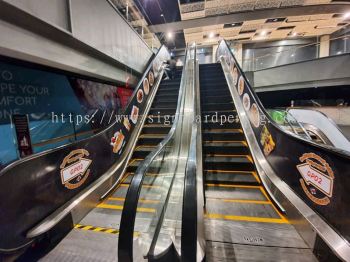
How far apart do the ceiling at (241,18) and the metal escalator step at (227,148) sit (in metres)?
5.47

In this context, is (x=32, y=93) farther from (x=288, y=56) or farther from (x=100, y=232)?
(x=288, y=56)

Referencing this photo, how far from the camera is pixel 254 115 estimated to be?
136 inches

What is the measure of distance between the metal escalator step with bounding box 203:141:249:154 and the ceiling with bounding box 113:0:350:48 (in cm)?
547

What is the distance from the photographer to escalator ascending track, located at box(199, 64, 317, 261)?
66.5 inches

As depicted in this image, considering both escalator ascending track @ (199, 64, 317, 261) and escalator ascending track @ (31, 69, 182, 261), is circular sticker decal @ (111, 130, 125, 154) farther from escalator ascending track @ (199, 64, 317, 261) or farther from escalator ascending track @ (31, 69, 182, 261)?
escalator ascending track @ (199, 64, 317, 261)

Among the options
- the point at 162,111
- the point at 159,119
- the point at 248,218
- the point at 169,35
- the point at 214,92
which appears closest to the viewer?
the point at 248,218

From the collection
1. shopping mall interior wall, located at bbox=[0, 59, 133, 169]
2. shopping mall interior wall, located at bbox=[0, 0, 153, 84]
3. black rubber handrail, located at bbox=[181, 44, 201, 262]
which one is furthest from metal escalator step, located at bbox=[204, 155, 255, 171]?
shopping mall interior wall, located at bbox=[0, 59, 133, 169]

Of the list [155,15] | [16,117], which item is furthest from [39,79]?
[155,15]

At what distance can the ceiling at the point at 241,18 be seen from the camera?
26.0 feet

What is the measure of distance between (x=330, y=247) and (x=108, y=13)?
17.4ft

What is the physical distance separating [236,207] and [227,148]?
1231mm

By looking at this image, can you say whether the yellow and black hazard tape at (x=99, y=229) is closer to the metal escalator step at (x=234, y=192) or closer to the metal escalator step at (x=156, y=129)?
the metal escalator step at (x=234, y=192)

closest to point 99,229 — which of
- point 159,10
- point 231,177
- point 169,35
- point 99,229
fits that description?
point 99,229

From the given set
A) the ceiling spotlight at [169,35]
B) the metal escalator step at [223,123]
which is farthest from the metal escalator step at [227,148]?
the ceiling spotlight at [169,35]
